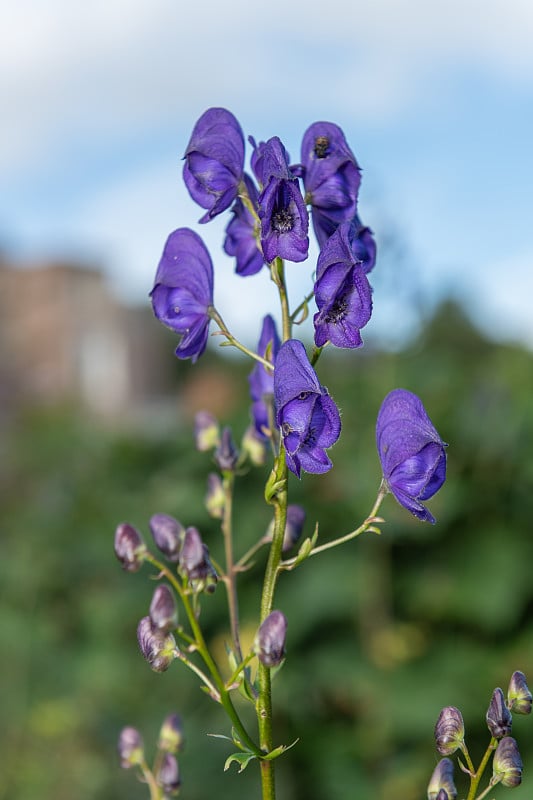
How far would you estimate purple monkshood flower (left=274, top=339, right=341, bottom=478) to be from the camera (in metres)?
0.99

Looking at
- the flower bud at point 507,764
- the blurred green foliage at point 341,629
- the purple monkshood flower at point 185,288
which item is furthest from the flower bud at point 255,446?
the blurred green foliage at point 341,629

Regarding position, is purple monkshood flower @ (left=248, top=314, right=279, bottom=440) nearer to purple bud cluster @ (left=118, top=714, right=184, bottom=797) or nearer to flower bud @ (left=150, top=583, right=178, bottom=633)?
flower bud @ (left=150, top=583, right=178, bottom=633)

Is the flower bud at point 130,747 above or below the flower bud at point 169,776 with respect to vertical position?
below

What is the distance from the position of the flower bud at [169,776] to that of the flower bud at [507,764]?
0.46 m

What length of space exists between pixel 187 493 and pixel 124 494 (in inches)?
43.0

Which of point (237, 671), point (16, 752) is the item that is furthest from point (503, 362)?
point (237, 671)

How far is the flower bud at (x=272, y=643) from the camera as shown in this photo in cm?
96

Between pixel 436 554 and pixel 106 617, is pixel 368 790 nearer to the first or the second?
pixel 436 554

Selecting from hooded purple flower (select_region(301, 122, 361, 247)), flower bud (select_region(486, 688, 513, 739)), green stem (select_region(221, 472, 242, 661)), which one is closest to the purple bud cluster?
green stem (select_region(221, 472, 242, 661))

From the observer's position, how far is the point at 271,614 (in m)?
0.98

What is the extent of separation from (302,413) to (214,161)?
1.14 feet

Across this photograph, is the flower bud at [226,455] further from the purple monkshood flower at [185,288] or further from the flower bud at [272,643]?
the flower bud at [272,643]

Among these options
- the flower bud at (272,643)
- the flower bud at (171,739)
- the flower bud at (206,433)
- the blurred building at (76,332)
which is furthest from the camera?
the blurred building at (76,332)

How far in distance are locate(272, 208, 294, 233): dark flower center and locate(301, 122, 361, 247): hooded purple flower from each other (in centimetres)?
13
